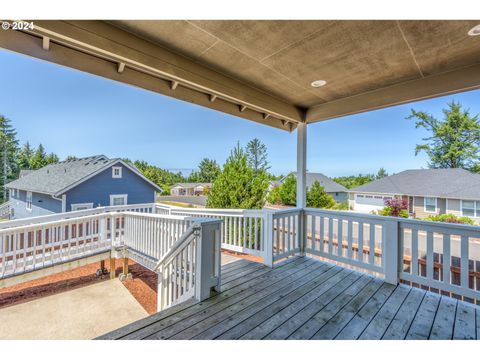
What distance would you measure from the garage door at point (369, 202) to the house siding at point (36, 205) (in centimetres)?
1230

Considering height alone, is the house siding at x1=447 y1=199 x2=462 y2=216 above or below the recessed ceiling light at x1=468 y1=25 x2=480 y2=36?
below

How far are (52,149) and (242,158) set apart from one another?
5944mm

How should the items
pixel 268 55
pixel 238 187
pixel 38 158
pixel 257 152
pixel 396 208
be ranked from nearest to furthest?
pixel 268 55 → pixel 38 158 → pixel 238 187 → pixel 396 208 → pixel 257 152

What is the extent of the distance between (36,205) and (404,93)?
1049 centimetres

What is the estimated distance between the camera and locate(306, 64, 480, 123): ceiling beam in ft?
7.98

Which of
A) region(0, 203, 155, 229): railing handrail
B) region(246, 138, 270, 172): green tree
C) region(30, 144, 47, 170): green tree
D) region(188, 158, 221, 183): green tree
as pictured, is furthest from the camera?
region(188, 158, 221, 183): green tree

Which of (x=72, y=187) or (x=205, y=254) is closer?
(x=205, y=254)

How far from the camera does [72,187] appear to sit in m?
7.25

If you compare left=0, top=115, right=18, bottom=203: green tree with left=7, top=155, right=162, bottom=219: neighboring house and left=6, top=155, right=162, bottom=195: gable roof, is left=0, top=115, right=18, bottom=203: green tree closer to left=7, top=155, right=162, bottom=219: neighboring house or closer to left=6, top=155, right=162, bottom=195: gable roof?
left=7, top=155, right=162, bottom=219: neighboring house

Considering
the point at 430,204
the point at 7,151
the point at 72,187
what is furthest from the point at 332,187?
the point at 7,151

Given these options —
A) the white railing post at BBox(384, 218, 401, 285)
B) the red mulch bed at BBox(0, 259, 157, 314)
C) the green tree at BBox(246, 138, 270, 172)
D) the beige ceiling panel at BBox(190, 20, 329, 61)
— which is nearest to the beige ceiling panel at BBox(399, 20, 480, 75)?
the beige ceiling panel at BBox(190, 20, 329, 61)

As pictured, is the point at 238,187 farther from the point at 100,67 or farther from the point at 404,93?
the point at 100,67

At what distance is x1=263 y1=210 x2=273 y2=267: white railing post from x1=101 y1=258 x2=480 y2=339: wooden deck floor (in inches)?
18.8
